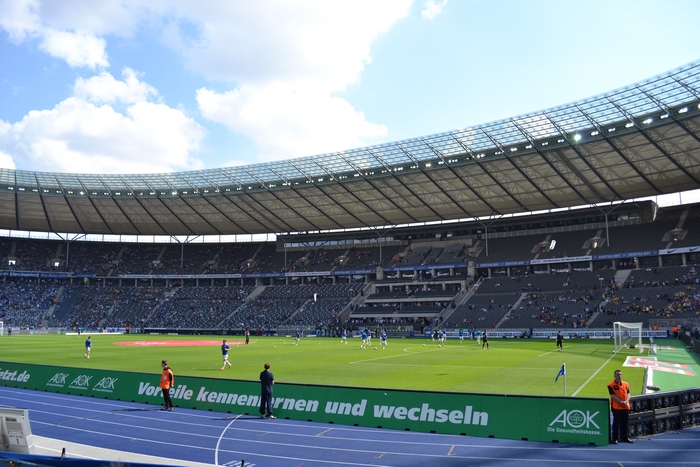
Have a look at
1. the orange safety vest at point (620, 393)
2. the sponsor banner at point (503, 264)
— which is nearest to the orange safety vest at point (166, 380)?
the orange safety vest at point (620, 393)

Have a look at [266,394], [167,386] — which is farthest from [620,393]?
[167,386]

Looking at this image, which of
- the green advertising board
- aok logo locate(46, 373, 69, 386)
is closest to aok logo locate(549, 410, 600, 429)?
the green advertising board

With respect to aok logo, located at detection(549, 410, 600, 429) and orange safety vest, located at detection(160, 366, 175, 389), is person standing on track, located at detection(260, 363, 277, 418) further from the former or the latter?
aok logo, located at detection(549, 410, 600, 429)

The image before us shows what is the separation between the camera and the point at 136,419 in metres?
15.7

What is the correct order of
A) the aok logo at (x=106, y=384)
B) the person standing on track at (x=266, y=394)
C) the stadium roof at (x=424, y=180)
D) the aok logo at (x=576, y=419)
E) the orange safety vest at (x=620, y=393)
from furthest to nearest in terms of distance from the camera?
the stadium roof at (x=424, y=180)
the aok logo at (x=106, y=384)
the person standing on track at (x=266, y=394)
the aok logo at (x=576, y=419)
the orange safety vest at (x=620, y=393)

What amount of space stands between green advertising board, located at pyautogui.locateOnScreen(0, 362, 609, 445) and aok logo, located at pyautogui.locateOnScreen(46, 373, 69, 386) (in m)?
1.27

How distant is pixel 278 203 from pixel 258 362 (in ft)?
140

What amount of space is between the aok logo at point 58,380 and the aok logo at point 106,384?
2030mm

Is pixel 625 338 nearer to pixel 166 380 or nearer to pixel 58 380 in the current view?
pixel 166 380

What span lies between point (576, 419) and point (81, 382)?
1766 centimetres

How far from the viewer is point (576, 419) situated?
12391mm

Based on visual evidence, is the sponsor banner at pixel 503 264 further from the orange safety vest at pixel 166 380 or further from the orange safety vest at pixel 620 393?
the orange safety vest at pixel 166 380

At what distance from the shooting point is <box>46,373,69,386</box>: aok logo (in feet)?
68.3

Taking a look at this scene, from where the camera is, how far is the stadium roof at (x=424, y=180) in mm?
45219
